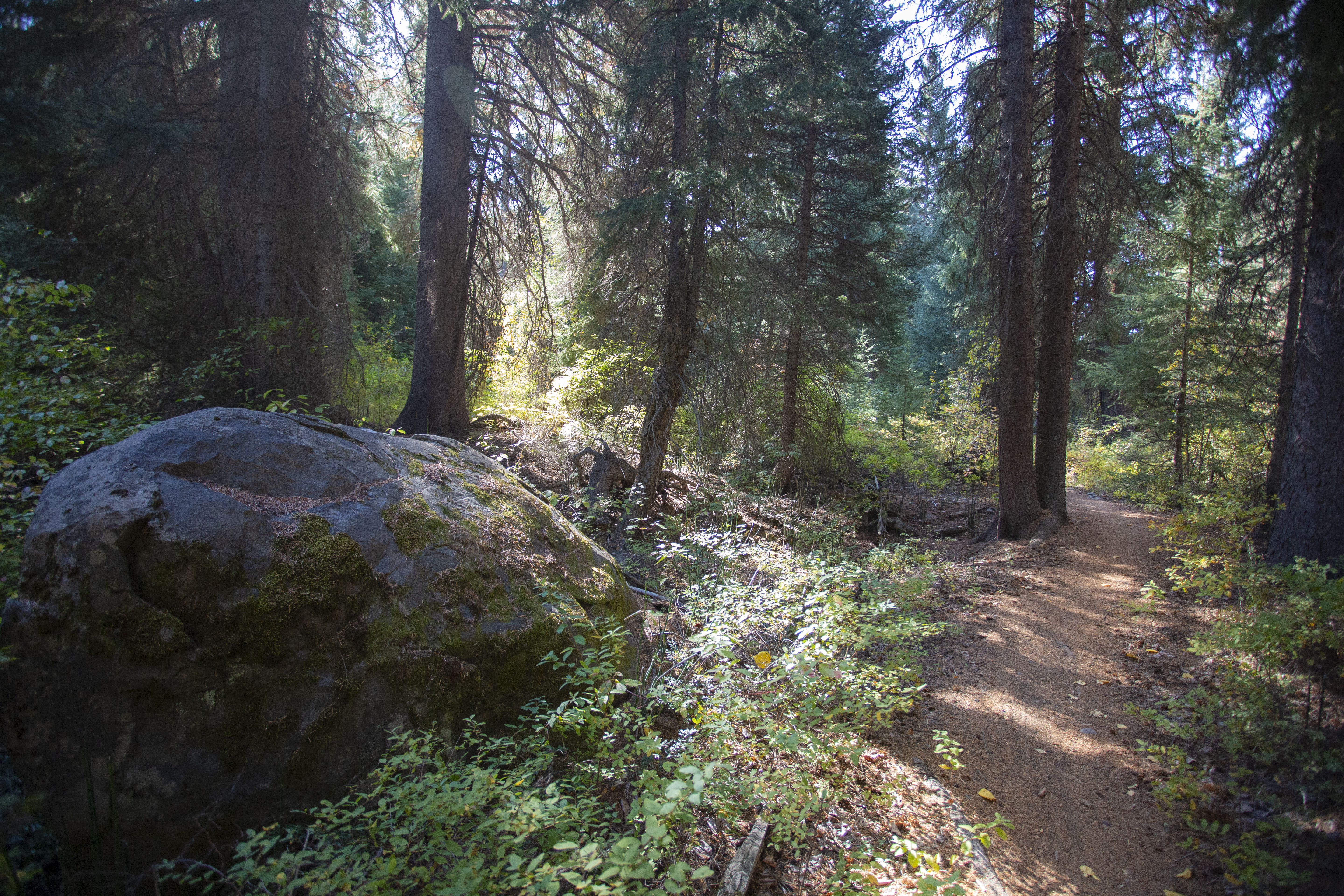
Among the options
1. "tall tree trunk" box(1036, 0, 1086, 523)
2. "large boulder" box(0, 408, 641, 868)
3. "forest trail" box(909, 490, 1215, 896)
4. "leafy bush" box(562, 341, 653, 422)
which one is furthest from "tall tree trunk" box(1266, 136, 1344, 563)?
"leafy bush" box(562, 341, 653, 422)

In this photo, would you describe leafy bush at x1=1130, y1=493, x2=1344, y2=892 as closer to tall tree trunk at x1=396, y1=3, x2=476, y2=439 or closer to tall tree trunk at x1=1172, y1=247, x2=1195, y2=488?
tall tree trunk at x1=1172, y1=247, x2=1195, y2=488

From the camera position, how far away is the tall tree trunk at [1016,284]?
29.0 feet

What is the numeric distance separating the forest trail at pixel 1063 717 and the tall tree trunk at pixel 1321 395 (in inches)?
50.9

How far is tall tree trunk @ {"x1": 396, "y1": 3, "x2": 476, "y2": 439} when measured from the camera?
354 inches

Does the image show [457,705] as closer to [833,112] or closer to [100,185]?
[100,185]

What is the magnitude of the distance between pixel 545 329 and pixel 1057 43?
29.2 ft

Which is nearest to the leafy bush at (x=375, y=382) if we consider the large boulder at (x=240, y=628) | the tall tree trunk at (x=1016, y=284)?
the large boulder at (x=240, y=628)

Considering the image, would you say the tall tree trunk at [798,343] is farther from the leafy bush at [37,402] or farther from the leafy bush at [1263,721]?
the leafy bush at [37,402]

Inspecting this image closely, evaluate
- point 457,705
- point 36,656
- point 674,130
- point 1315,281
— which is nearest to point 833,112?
point 674,130

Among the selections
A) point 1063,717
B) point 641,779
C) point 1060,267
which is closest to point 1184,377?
point 1060,267

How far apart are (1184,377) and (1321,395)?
8.65 m

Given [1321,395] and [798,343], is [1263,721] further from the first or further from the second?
[798,343]

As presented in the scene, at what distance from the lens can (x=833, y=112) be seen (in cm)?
1085

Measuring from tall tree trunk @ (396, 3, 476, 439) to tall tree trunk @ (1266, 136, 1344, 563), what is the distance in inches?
373
